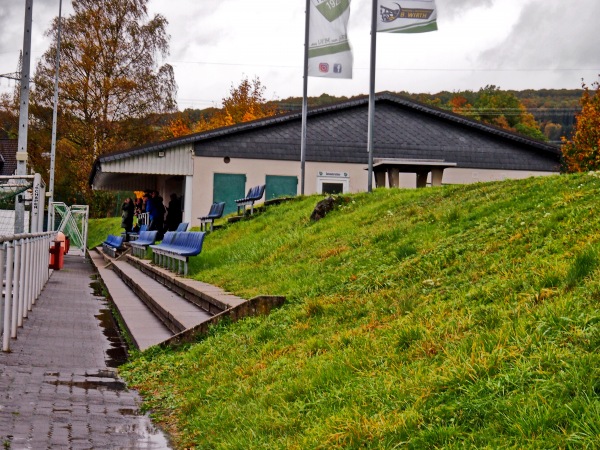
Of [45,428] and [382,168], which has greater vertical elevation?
[382,168]

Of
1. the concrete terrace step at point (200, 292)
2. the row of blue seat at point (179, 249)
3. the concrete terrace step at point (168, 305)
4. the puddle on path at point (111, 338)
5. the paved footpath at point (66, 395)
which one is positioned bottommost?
the puddle on path at point (111, 338)

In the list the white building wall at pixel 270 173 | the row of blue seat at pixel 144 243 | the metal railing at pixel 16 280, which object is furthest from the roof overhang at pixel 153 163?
the metal railing at pixel 16 280

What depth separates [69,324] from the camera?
1224 cm

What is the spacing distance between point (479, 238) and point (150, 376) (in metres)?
3.51

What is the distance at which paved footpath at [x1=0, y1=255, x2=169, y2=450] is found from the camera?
5715 millimetres

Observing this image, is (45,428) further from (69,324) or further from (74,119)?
(74,119)

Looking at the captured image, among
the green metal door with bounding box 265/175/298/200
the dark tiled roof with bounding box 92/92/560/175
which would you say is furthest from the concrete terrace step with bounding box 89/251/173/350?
the dark tiled roof with bounding box 92/92/560/175

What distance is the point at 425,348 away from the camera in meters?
5.50

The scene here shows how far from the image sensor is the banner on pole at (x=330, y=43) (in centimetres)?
2178

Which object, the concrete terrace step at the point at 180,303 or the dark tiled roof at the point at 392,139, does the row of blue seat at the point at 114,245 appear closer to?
the dark tiled roof at the point at 392,139

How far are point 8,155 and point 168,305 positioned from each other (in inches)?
2825

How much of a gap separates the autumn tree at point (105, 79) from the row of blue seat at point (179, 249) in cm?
3504

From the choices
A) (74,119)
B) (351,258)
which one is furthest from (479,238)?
(74,119)

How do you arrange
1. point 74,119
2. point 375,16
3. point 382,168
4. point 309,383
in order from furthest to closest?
point 74,119 → point 382,168 → point 375,16 → point 309,383
